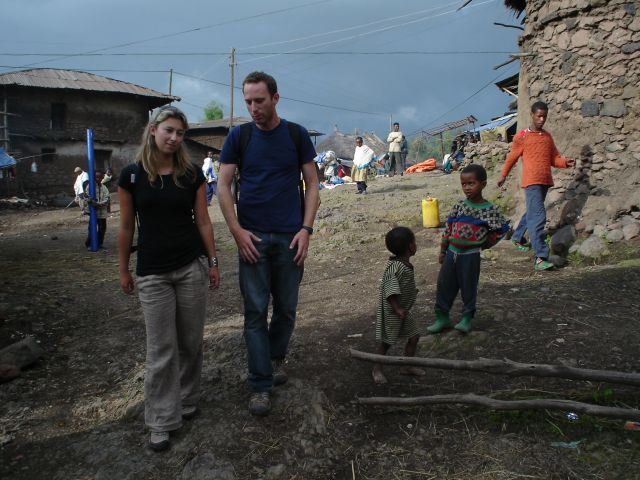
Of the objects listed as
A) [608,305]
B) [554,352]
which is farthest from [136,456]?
[608,305]

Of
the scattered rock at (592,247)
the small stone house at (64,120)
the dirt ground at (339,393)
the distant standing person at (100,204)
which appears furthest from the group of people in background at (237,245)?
the small stone house at (64,120)

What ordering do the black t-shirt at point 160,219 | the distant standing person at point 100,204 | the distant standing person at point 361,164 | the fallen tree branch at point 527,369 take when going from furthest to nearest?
the distant standing person at point 361,164 → the distant standing person at point 100,204 → the black t-shirt at point 160,219 → the fallen tree branch at point 527,369

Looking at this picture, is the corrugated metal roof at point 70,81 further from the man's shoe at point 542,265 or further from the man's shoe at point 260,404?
the man's shoe at point 260,404

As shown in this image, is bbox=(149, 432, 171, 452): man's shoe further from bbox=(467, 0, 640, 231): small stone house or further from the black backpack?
bbox=(467, 0, 640, 231): small stone house

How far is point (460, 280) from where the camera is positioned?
3.90 meters

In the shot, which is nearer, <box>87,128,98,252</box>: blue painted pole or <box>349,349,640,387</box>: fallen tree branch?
<box>349,349,640,387</box>: fallen tree branch

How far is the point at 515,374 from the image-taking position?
281cm

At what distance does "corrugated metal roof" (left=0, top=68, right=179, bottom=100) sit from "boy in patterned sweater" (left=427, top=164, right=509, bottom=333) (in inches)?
1040

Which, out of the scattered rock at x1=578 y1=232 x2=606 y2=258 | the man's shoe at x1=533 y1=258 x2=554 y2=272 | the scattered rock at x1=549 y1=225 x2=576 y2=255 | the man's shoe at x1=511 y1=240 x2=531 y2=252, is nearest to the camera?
the man's shoe at x1=533 y1=258 x2=554 y2=272

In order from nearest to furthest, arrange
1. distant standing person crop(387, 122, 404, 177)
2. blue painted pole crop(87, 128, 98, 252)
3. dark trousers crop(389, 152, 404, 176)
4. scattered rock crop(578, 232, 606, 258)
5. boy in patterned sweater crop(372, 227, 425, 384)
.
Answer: boy in patterned sweater crop(372, 227, 425, 384), scattered rock crop(578, 232, 606, 258), blue painted pole crop(87, 128, 98, 252), distant standing person crop(387, 122, 404, 177), dark trousers crop(389, 152, 404, 176)

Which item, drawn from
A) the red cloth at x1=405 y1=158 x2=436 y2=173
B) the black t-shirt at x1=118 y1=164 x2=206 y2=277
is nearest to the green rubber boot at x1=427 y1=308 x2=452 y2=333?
the black t-shirt at x1=118 y1=164 x2=206 y2=277

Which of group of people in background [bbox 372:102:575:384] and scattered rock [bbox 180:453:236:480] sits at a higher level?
group of people in background [bbox 372:102:575:384]

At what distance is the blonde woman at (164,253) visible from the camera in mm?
2785

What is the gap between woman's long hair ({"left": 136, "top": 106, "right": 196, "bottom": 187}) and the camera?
2.81 meters
